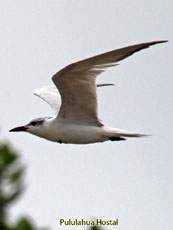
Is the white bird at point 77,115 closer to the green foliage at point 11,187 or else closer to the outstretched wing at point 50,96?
the outstretched wing at point 50,96

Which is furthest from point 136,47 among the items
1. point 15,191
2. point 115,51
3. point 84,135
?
point 15,191

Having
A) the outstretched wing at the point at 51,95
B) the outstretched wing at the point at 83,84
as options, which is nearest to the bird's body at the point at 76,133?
the outstretched wing at the point at 83,84

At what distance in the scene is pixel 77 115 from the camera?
9867 mm

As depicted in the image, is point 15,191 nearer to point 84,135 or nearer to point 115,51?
point 115,51

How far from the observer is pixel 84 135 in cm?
967

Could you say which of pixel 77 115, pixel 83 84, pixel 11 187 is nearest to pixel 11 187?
pixel 11 187

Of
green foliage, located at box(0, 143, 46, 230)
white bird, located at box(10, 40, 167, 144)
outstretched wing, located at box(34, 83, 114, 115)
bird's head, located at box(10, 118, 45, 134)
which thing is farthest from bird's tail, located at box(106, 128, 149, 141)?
green foliage, located at box(0, 143, 46, 230)

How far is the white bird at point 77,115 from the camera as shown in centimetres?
870

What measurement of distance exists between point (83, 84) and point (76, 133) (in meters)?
1.04

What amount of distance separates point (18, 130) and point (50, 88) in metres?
2.25

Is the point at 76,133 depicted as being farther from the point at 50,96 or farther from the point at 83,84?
the point at 50,96

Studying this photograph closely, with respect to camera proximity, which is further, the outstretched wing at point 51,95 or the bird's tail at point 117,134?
the outstretched wing at point 51,95

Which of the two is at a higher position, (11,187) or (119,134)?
(11,187)

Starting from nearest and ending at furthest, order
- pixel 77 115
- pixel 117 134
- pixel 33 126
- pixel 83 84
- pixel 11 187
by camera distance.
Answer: pixel 11 187 → pixel 83 84 → pixel 117 134 → pixel 77 115 → pixel 33 126
